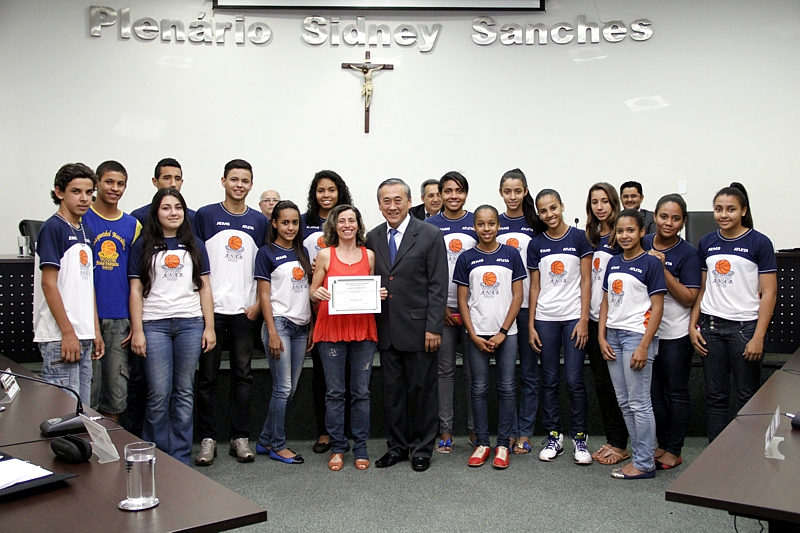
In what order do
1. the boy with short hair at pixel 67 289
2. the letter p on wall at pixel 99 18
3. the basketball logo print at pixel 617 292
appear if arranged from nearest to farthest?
the boy with short hair at pixel 67 289, the basketball logo print at pixel 617 292, the letter p on wall at pixel 99 18

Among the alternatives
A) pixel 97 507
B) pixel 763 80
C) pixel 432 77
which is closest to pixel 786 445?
pixel 97 507

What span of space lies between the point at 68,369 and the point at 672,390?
3033mm

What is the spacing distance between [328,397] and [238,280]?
0.82 m

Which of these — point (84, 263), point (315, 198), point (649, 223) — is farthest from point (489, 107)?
point (84, 263)

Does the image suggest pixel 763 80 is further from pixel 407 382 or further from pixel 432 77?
pixel 407 382

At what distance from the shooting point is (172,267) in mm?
3441

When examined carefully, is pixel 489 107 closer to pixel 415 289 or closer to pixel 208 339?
pixel 415 289

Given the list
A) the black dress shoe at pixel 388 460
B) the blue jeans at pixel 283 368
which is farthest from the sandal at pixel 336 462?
the blue jeans at pixel 283 368

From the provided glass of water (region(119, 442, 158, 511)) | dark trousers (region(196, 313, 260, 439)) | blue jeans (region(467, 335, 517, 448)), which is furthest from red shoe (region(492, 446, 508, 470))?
glass of water (region(119, 442, 158, 511))

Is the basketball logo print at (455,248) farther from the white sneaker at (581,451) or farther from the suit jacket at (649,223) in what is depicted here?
the suit jacket at (649,223)

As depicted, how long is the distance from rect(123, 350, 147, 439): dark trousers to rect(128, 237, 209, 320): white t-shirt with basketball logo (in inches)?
15.6

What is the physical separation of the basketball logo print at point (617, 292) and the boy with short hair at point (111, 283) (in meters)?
2.49

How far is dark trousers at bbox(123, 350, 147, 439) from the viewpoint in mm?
3670

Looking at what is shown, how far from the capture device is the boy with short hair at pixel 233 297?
12.4 feet
